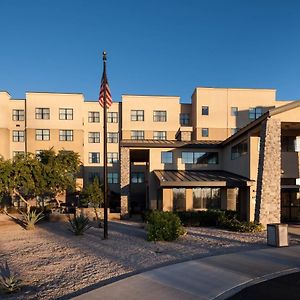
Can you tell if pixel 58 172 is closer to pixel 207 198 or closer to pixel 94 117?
pixel 207 198

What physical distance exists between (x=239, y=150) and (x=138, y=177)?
19609mm

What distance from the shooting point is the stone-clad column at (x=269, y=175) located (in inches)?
731

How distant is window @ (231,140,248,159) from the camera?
22.9 metres

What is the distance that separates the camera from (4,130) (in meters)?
42.1

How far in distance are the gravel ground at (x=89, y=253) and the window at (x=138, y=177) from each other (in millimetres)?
23481

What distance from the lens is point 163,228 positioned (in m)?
14.3

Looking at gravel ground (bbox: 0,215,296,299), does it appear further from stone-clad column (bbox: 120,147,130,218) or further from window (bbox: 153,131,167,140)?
window (bbox: 153,131,167,140)

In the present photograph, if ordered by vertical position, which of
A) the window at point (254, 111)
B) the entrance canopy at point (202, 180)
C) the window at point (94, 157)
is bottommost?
the entrance canopy at point (202, 180)

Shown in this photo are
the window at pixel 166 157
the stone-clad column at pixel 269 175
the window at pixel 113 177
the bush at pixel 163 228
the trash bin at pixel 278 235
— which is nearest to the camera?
the trash bin at pixel 278 235

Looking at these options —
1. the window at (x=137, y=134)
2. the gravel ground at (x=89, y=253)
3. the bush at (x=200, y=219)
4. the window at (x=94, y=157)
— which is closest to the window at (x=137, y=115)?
the window at (x=137, y=134)

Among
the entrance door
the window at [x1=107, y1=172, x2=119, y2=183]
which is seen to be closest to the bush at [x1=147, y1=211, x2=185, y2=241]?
the entrance door

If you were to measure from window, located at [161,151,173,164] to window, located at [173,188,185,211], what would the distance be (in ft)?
9.27

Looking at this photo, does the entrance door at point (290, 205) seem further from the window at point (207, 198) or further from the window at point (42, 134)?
the window at point (42, 134)

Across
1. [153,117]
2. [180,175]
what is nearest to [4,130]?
[153,117]
